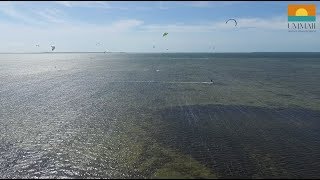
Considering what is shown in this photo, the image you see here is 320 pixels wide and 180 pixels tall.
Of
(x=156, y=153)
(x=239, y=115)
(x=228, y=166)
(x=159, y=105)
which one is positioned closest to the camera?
(x=228, y=166)

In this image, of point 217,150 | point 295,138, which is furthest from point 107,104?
point 295,138

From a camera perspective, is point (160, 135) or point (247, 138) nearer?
point (247, 138)

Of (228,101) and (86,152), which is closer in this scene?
(86,152)

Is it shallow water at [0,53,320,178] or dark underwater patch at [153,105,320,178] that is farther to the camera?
dark underwater patch at [153,105,320,178]

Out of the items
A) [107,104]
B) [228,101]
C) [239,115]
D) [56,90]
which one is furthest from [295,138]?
[56,90]

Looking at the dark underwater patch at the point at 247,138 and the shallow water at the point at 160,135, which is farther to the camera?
the dark underwater patch at the point at 247,138

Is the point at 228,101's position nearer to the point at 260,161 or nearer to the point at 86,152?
the point at 260,161

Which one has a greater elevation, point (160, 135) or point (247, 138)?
point (160, 135)

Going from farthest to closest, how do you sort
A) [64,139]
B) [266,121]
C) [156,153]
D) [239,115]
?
1. [239,115]
2. [266,121]
3. [64,139]
4. [156,153]

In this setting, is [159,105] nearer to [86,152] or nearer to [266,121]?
[266,121]
